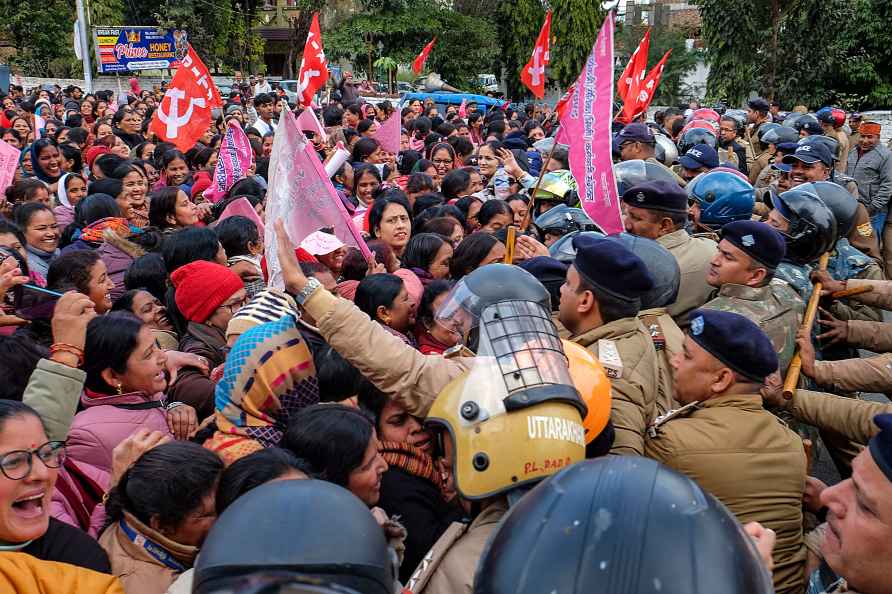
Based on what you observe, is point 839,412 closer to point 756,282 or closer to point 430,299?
point 756,282

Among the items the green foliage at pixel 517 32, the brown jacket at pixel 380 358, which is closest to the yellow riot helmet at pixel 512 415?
the brown jacket at pixel 380 358

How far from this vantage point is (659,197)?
13.3ft

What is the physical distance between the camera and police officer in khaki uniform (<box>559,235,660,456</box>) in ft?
8.51

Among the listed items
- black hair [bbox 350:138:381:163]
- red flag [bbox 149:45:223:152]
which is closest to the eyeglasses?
red flag [bbox 149:45:223:152]

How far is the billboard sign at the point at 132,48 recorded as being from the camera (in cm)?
2755

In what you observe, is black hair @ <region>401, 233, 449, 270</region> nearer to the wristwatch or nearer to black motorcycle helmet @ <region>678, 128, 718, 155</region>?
the wristwatch

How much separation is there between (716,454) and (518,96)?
111 feet

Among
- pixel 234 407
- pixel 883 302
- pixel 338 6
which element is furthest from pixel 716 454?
pixel 338 6

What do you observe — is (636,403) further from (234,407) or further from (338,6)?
(338,6)

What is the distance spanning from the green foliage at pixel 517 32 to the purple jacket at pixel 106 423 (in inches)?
1225

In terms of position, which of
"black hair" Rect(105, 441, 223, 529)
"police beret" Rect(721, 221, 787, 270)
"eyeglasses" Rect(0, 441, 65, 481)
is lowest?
"black hair" Rect(105, 441, 223, 529)

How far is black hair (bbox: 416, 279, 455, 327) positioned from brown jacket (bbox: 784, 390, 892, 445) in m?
1.55

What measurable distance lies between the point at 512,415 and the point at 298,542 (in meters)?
0.77

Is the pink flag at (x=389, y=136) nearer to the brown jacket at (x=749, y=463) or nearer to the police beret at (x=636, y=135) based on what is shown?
→ the police beret at (x=636, y=135)
